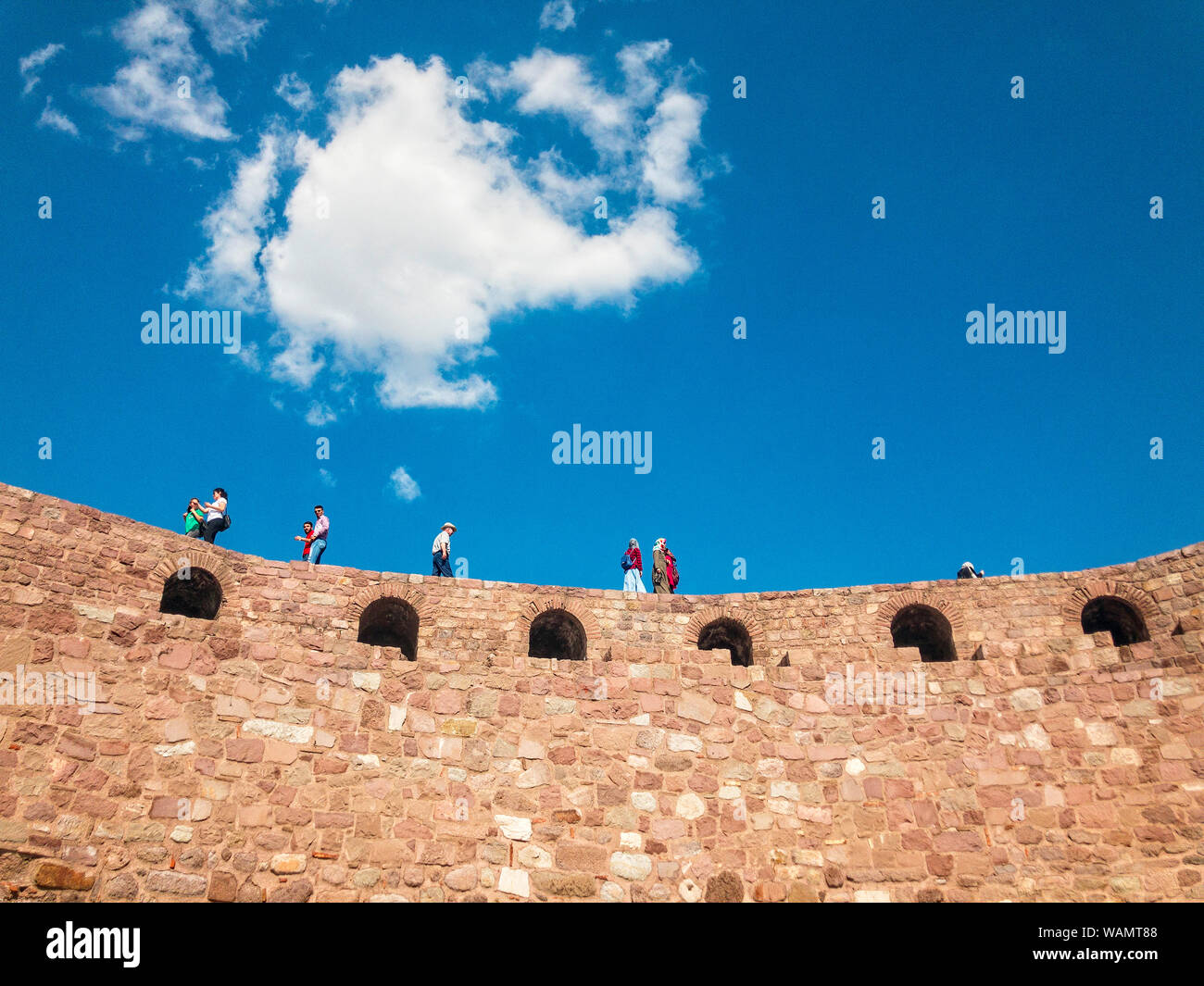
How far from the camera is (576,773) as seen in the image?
973cm

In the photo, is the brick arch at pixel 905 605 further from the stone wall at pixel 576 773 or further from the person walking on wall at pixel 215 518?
the person walking on wall at pixel 215 518

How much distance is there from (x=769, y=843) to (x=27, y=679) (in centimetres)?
747

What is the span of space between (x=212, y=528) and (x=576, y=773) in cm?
919

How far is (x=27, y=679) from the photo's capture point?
854 centimetres

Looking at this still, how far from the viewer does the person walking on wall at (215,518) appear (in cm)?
1576

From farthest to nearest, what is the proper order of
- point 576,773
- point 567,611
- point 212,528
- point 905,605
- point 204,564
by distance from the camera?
point 905,605 → point 567,611 → point 212,528 → point 204,564 → point 576,773

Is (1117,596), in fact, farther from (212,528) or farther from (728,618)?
(212,528)

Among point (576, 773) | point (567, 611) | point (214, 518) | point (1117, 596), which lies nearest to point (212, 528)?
point (214, 518)

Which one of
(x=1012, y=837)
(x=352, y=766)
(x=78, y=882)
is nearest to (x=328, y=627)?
(x=352, y=766)

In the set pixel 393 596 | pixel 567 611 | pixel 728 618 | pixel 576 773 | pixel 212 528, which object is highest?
pixel 212 528

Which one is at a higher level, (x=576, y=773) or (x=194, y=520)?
(x=194, y=520)

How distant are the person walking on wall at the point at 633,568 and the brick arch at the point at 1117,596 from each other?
7950 mm

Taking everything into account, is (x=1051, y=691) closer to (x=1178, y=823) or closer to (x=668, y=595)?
(x=1178, y=823)

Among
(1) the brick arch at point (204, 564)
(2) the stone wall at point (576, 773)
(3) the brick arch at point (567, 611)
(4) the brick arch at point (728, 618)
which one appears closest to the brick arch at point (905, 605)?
(4) the brick arch at point (728, 618)
